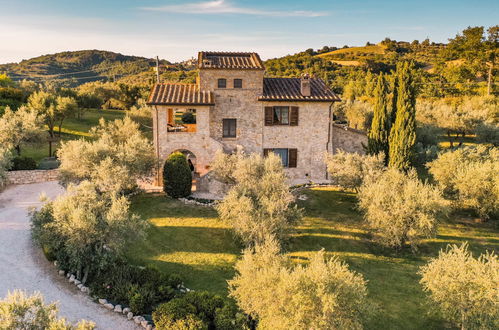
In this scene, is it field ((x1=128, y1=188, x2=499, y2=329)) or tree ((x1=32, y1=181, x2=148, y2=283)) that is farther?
field ((x1=128, y1=188, x2=499, y2=329))

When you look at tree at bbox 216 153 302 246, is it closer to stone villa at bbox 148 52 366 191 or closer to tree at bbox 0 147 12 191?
stone villa at bbox 148 52 366 191

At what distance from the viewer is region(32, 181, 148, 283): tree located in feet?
48.9

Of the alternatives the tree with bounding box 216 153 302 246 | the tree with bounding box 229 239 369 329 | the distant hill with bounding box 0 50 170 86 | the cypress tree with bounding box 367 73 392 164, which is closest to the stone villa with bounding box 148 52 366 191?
the cypress tree with bounding box 367 73 392 164

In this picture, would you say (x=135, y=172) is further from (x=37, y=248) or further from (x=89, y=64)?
(x=89, y=64)

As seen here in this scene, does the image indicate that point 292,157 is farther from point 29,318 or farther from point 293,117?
point 29,318

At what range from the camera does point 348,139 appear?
32.5 m

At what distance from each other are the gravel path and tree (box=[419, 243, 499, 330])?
11.4 m

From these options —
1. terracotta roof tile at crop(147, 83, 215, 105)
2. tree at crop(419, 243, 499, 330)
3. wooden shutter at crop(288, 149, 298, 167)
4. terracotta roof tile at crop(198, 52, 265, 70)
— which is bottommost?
tree at crop(419, 243, 499, 330)

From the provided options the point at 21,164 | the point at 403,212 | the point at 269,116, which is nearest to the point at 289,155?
the point at 269,116

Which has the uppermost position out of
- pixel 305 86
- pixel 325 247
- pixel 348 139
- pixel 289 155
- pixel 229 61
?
pixel 229 61

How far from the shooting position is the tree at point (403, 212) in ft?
61.7

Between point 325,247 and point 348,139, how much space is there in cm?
1476

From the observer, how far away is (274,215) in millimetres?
17938

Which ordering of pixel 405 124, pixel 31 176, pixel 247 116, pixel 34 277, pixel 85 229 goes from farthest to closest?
pixel 247 116 < pixel 31 176 < pixel 405 124 < pixel 34 277 < pixel 85 229
